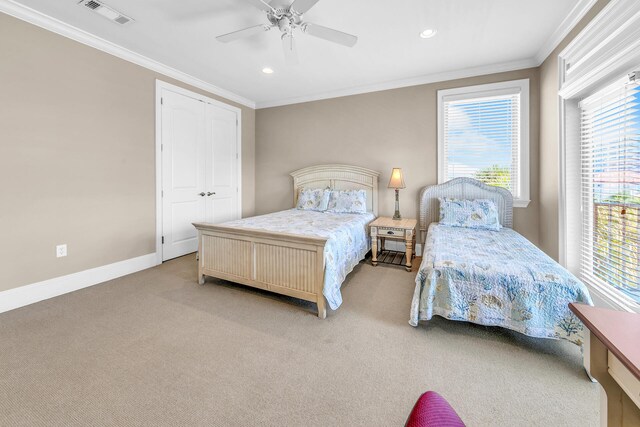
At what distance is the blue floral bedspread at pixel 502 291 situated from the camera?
1.80 metres

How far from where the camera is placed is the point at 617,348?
652mm

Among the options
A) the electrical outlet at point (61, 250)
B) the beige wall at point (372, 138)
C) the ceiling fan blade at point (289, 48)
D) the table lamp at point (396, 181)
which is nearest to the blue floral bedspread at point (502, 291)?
the table lamp at point (396, 181)

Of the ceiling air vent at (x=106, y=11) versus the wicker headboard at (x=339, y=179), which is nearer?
the ceiling air vent at (x=106, y=11)

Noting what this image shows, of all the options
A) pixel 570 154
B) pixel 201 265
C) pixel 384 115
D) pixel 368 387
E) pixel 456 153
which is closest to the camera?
pixel 368 387

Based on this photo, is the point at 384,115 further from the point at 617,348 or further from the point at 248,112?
the point at 617,348

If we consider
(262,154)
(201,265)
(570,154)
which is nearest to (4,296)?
(201,265)

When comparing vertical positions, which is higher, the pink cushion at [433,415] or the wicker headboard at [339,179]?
the wicker headboard at [339,179]

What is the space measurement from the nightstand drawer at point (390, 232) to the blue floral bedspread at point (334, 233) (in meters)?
0.21

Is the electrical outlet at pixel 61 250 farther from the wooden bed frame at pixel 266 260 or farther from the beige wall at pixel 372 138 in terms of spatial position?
the beige wall at pixel 372 138


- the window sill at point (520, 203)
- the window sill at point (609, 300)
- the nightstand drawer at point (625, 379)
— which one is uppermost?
the window sill at point (520, 203)

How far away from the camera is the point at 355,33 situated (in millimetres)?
2857

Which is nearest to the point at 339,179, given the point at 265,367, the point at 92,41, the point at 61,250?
the point at 265,367

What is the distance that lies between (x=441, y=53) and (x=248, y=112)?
3449 mm

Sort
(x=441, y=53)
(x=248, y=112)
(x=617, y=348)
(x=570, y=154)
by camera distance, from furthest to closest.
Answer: (x=248, y=112) < (x=441, y=53) < (x=570, y=154) < (x=617, y=348)
